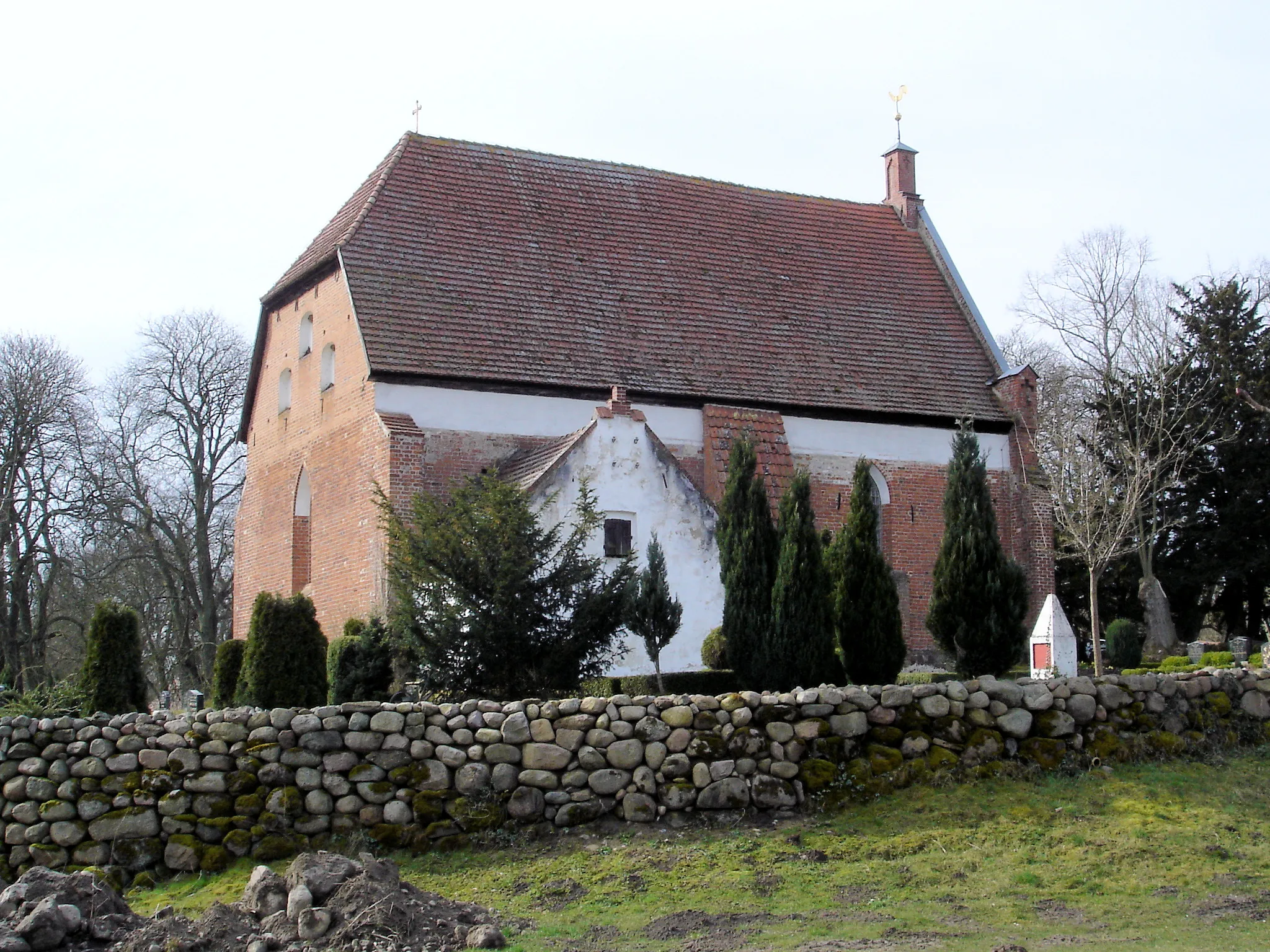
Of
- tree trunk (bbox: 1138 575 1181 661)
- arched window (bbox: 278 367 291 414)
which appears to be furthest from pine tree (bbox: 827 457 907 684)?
tree trunk (bbox: 1138 575 1181 661)

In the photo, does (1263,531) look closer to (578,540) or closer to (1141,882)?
(578,540)

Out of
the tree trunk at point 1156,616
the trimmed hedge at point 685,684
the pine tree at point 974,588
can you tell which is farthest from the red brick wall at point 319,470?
the tree trunk at point 1156,616

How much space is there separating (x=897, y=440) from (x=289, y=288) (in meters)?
11.3

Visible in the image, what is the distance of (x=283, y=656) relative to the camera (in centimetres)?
1591

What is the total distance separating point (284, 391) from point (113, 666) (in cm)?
1048

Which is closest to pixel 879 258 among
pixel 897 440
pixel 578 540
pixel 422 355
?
pixel 897 440

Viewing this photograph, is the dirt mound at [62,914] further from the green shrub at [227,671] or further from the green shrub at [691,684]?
the green shrub at [227,671]

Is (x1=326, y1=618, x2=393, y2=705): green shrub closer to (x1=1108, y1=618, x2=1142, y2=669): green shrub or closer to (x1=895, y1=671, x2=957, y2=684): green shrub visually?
(x1=895, y1=671, x2=957, y2=684): green shrub

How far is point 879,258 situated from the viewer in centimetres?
2800

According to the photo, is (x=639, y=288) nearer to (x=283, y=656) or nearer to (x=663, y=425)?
(x=663, y=425)

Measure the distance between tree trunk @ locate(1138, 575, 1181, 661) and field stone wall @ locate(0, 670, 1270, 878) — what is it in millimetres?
20233

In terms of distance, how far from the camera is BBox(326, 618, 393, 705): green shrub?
16.8 m

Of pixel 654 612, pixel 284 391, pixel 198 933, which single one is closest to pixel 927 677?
pixel 654 612

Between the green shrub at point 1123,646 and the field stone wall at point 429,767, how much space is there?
15.7 meters
